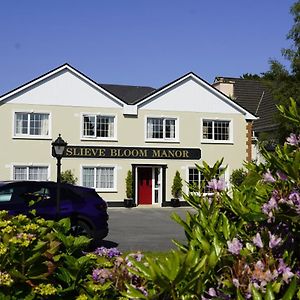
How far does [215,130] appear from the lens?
1248 inches

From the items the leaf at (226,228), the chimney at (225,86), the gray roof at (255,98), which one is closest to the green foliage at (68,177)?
the chimney at (225,86)

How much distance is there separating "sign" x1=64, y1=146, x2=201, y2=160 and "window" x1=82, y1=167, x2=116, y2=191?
0.77m

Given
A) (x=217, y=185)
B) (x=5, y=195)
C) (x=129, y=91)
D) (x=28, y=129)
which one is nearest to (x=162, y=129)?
(x=129, y=91)

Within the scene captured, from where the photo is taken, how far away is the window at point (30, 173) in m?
28.3

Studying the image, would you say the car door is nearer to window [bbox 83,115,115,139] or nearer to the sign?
the sign

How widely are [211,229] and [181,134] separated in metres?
28.1

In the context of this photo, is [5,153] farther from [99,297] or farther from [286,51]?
[99,297]

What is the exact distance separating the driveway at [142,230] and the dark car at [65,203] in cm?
118

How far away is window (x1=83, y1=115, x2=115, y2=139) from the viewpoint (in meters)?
29.5

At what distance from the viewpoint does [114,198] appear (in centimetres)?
2962

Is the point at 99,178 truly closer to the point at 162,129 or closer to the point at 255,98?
the point at 162,129

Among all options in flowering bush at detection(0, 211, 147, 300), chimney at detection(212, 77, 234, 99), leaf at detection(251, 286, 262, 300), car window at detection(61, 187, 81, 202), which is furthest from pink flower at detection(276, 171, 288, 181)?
chimney at detection(212, 77, 234, 99)

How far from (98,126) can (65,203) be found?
17.3 metres

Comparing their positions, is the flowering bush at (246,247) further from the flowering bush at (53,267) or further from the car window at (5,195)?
the car window at (5,195)
